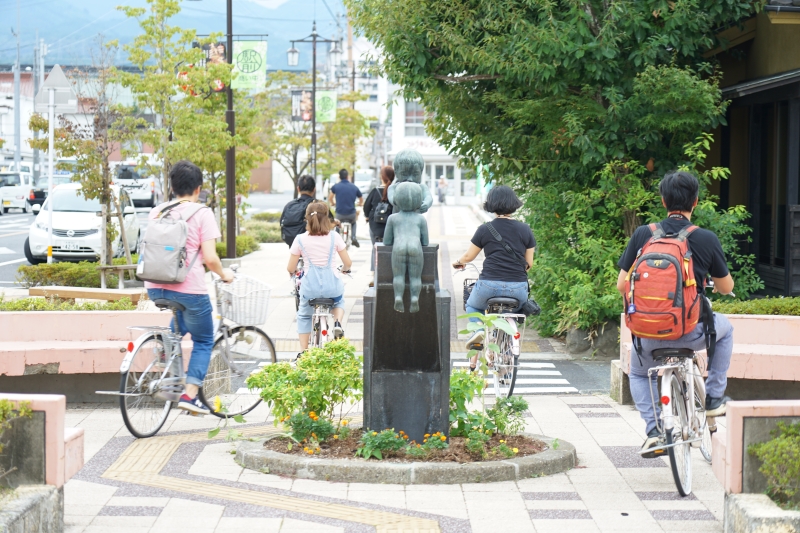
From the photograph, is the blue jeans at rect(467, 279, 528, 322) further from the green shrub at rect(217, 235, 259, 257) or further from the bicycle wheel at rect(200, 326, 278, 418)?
the green shrub at rect(217, 235, 259, 257)

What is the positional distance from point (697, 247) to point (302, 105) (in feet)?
106

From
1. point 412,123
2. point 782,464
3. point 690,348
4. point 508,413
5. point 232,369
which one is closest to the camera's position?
point 782,464

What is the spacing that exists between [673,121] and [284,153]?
108 ft

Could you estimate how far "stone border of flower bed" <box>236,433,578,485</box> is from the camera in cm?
595

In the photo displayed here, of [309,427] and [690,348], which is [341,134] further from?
[690,348]

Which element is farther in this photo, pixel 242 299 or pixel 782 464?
pixel 242 299

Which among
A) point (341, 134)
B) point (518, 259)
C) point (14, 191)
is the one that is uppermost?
point (341, 134)

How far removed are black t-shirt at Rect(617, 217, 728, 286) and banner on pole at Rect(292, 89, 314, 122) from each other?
3195 cm

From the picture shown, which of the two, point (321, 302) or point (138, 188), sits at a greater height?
point (138, 188)

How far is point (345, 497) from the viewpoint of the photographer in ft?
18.6

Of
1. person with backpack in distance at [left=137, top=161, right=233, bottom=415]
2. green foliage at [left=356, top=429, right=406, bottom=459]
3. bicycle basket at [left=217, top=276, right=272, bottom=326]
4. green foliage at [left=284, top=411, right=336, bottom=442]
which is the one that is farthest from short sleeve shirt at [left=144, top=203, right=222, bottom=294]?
green foliage at [left=356, top=429, right=406, bottom=459]

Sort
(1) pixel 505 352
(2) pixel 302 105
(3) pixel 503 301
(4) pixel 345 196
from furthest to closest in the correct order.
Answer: (2) pixel 302 105 → (4) pixel 345 196 → (1) pixel 505 352 → (3) pixel 503 301

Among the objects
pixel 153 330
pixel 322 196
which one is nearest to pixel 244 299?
pixel 153 330

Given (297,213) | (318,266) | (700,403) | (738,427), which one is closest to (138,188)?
(297,213)
